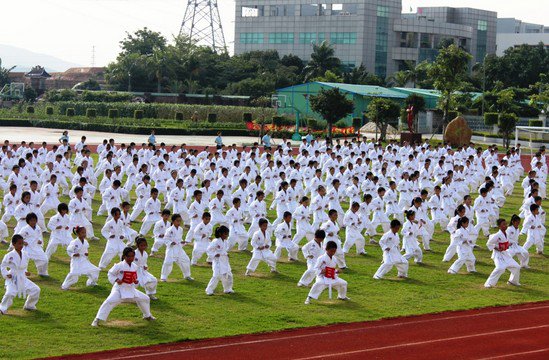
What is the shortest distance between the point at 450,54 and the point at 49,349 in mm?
44752

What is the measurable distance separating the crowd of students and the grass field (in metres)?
0.30

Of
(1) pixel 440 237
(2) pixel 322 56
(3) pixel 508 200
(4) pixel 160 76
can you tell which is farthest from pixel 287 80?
(1) pixel 440 237

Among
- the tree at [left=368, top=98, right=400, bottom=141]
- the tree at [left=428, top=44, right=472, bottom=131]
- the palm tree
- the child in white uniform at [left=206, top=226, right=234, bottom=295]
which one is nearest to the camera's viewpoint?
the child in white uniform at [left=206, top=226, right=234, bottom=295]

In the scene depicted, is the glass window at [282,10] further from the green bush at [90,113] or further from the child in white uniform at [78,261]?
the child in white uniform at [78,261]

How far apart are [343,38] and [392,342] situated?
83557 mm

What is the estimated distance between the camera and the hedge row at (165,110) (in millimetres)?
71188

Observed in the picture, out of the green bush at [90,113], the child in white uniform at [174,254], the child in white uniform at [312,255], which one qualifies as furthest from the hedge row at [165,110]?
the child in white uniform at [312,255]

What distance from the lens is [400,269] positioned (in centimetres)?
1814

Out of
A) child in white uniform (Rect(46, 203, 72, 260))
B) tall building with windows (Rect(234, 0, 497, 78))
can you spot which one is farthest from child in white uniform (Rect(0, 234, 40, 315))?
tall building with windows (Rect(234, 0, 497, 78))

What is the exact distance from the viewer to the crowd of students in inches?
622

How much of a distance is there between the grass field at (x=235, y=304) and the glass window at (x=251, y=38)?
83.2 m

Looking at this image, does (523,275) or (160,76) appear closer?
(523,275)

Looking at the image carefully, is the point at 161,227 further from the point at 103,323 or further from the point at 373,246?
the point at 373,246

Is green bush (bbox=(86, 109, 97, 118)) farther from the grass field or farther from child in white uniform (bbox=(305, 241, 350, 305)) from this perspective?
child in white uniform (bbox=(305, 241, 350, 305))
